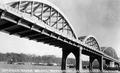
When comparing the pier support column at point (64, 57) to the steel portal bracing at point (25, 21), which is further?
the pier support column at point (64, 57)

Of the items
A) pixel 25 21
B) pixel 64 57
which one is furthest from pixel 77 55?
pixel 25 21

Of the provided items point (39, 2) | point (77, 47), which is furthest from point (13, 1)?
point (77, 47)

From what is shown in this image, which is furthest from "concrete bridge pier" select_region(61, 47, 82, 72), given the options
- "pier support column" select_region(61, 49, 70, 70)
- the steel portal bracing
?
the steel portal bracing

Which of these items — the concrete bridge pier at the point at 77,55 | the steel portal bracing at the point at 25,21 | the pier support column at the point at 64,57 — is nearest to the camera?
the steel portal bracing at the point at 25,21

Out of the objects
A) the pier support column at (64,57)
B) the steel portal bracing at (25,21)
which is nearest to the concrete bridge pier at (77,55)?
the pier support column at (64,57)

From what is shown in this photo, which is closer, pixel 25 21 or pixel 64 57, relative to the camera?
pixel 25 21

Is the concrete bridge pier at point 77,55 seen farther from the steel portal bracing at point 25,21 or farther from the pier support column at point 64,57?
the steel portal bracing at point 25,21

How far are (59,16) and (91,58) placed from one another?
223 feet

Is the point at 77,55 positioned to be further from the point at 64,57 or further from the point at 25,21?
the point at 25,21

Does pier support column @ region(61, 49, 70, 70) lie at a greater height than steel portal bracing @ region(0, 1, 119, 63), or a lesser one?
lesser

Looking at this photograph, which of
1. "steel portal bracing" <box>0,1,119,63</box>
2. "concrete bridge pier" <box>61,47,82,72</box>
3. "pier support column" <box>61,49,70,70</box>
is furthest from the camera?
"pier support column" <box>61,49,70,70</box>

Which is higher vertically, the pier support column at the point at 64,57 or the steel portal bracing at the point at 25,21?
the steel portal bracing at the point at 25,21

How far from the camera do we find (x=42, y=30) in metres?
32.3

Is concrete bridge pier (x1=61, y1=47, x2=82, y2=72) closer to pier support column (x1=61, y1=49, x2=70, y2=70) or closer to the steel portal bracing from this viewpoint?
pier support column (x1=61, y1=49, x2=70, y2=70)
